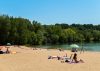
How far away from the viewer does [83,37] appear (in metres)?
165

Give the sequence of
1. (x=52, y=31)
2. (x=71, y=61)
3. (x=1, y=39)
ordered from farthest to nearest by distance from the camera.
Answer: (x=52, y=31) < (x=1, y=39) < (x=71, y=61)

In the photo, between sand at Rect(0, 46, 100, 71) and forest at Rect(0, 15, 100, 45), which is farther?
forest at Rect(0, 15, 100, 45)

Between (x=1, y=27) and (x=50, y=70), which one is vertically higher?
(x=1, y=27)

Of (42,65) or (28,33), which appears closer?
(42,65)

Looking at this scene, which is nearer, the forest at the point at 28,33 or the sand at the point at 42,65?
the sand at the point at 42,65

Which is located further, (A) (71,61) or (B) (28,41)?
(B) (28,41)

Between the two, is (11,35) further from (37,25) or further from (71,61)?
(71,61)

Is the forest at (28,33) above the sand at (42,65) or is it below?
above

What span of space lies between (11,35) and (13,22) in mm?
4722

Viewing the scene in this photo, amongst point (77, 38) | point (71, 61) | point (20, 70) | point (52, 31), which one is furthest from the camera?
point (77, 38)

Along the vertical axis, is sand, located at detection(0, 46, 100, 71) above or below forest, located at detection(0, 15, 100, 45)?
below

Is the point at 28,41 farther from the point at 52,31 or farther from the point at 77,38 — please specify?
the point at 77,38

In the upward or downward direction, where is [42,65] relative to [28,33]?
downward

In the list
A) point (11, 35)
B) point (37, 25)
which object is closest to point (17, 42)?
point (11, 35)
